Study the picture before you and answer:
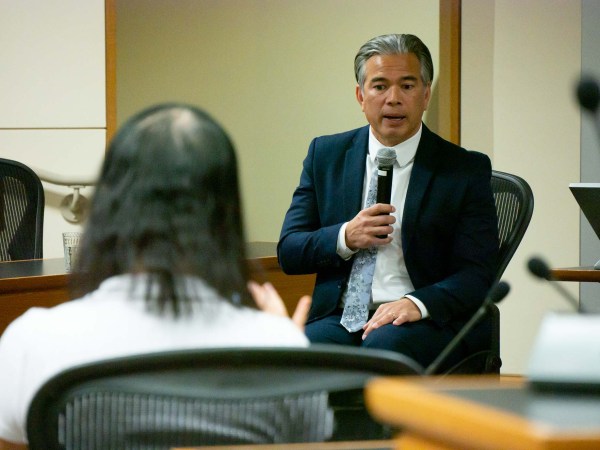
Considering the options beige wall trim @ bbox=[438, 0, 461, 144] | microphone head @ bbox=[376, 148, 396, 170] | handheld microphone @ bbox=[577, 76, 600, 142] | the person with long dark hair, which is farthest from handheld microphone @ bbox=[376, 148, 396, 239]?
beige wall trim @ bbox=[438, 0, 461, 144]

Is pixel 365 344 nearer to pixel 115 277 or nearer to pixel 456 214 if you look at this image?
pixel 456 214

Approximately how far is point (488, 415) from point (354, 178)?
2208mm

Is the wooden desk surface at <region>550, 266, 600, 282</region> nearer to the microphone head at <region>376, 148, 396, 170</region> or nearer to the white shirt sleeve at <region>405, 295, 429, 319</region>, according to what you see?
the white shirt sleeve at <region>405, 295, 429, 319</region>

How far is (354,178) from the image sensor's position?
112 inches

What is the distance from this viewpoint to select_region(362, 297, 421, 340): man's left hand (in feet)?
8.73

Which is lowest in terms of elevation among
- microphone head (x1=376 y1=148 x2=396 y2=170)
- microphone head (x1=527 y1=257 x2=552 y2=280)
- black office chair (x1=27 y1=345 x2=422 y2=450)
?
black office chair (x1=27 y1=345 x2=422 y2=450)

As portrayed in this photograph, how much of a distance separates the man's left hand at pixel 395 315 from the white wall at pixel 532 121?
7.63 feet

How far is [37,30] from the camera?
4.79m

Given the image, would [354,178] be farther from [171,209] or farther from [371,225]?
[171,209]

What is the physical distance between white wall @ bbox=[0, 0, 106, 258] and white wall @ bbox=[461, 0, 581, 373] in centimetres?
183

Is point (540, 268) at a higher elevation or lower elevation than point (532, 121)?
lower

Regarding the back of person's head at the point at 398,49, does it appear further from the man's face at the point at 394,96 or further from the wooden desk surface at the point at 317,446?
the wooden desk surface at the point at 317,446

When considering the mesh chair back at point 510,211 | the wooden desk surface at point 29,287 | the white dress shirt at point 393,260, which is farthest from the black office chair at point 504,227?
the wooden desk surface at point 29,287

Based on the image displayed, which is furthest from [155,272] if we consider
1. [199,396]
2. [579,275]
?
[579,275]
